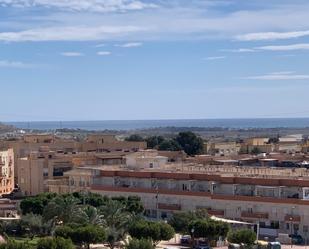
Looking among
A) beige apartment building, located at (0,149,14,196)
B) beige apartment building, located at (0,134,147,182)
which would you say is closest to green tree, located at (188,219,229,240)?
beige apartment building, located at (0,149,14,196)

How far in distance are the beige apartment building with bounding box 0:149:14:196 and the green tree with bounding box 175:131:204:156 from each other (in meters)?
32.0

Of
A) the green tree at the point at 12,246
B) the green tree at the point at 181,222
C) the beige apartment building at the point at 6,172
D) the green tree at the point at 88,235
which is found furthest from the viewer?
the beige apartment building at the point at 6,172

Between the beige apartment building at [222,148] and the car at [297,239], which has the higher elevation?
the beige apartment building at [222,148]

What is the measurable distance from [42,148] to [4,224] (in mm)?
43777

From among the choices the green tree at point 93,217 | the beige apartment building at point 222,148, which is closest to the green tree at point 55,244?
the green tree at point 93,217

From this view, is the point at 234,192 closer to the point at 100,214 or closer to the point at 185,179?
the point at 185,179

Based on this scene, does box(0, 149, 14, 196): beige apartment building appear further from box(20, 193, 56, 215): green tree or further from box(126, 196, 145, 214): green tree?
box(126, 196, 145, 214): green tree

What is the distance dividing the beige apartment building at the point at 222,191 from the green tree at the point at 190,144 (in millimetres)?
41920

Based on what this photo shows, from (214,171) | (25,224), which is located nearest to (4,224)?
(25,224)

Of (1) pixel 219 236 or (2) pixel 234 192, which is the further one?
(2) pixel 234 192

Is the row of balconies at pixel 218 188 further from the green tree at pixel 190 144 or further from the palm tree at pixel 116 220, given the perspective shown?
the green tree at pixel 190 144

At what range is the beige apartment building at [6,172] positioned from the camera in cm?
9038

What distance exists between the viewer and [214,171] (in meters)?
73.0

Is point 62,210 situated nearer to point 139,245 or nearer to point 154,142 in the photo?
point 139,245
